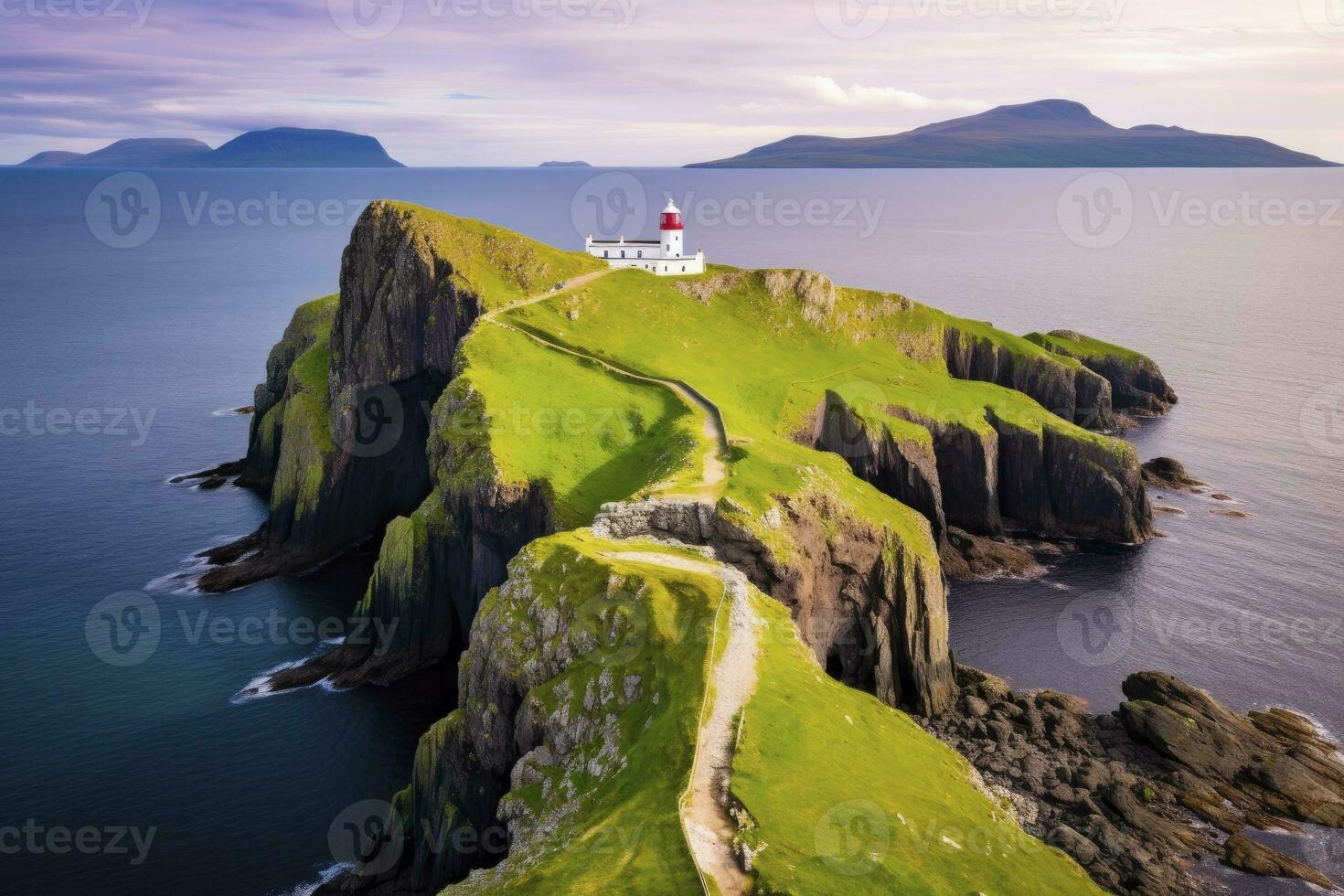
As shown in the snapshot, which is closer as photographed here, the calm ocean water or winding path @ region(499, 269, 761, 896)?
winding path @ region(499, 269, 761, 896)

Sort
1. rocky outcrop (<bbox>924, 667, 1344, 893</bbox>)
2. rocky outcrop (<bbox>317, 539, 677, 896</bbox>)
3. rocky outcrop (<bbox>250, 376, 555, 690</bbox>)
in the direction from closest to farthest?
rocky outcrop (<bbox>317, 539, 677, 896</bbox>) < rocky outcrop (<bbox>924, 667, 1344, 893</bbox>) < rocky outcrop (<bbox>250, 376, 555, 690</bbox>)

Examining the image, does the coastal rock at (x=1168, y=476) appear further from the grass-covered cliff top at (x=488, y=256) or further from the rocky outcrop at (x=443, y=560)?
the rocky outcrop at (x=443, y=560)

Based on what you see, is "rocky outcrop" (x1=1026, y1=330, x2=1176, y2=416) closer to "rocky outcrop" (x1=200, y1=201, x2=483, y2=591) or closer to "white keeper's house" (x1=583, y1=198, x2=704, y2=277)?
"white keeper's house" (x1=583, y1=198, x2=704, y2=277)

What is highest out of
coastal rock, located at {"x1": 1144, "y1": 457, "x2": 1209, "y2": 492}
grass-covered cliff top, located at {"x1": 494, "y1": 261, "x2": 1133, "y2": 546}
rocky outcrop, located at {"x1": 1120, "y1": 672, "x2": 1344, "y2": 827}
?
grass-covered cliff top, located at {"x1": 494, "y1": 261, "x2": 1133, "y2": 546}

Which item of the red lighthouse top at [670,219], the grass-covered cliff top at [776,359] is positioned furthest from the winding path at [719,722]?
the red lighthouse top at [670,219]

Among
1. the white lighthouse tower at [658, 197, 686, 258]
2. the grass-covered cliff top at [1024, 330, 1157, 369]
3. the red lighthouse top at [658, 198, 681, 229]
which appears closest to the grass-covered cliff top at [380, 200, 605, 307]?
the white lighthouse tower at [658, 197, 686, 258]

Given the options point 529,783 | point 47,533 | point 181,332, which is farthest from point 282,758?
point 181,332

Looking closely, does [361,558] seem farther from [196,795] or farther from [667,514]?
[667,514]

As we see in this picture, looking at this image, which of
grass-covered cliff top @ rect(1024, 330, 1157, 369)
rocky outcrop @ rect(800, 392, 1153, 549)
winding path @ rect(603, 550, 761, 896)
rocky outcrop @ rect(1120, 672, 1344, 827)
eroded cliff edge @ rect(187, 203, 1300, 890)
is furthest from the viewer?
grass-covered cliff top @ rect(1024, 330, 1157, 369)
